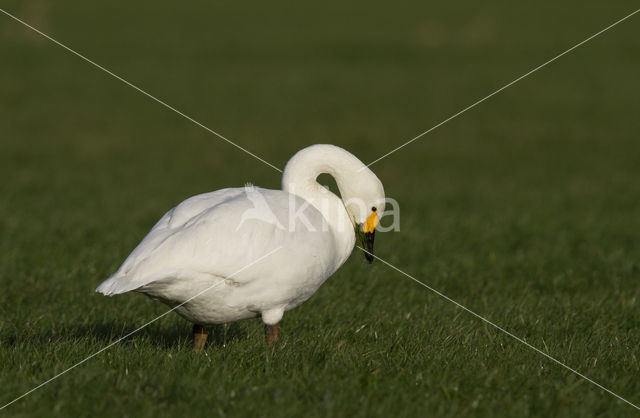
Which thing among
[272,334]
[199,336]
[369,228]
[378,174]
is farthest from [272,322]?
[378,174]

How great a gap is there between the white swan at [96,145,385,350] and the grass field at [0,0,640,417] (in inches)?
14.4

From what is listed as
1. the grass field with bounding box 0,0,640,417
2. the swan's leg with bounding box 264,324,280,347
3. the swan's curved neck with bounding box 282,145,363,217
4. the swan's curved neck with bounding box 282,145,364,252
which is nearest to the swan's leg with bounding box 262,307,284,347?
the swan's leg with bounding box 264,324,280,347

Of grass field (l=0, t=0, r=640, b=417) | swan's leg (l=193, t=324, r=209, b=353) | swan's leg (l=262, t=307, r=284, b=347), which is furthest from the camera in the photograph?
swan's leg (l=193, t=324, r=209, b=353)

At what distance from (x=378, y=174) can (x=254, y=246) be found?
1298 centimetres

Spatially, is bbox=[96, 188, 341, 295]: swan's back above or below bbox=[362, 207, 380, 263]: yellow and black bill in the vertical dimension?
above

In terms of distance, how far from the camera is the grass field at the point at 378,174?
5074 millimetres

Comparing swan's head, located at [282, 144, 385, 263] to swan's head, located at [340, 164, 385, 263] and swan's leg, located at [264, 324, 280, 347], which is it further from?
swan's leg, located at [264, 324, 280, 347]

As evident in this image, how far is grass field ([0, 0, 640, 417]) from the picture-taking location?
5.07 meters

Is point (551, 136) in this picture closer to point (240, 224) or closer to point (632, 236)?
point (632, 236)

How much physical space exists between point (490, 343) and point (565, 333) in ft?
2.85

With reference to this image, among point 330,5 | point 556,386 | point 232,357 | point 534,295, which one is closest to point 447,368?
point 556,386

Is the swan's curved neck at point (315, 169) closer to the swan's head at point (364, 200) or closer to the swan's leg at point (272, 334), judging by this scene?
the swan's head at point (364, 200)

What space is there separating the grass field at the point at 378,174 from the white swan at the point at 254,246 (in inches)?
14.4

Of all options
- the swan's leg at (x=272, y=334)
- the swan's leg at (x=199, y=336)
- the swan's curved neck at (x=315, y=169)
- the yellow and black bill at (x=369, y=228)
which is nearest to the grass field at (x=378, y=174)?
the swan's leg at (x=272, y=334)
